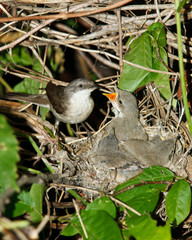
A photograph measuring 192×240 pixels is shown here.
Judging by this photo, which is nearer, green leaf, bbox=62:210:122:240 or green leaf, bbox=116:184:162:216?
green leaf, bbox=62:210:122:240

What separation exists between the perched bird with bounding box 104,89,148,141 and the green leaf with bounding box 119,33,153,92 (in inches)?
10.9

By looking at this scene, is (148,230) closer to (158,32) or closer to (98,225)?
(98,225)

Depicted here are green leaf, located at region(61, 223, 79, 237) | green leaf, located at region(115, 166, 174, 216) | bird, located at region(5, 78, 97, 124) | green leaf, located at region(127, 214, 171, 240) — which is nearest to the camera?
green leaf, located at region(127, 214, 171, 240)

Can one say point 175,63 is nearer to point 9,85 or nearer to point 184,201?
point 184,201

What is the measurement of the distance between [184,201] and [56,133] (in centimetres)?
144

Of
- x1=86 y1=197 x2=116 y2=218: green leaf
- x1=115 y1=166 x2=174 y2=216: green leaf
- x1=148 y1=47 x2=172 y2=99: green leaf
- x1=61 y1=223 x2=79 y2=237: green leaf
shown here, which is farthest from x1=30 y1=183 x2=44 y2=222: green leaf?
x1=148 y1=47 x2=172 y2=99: green leaf

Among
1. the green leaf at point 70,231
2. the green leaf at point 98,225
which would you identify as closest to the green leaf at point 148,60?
the green leaf at point 98,225

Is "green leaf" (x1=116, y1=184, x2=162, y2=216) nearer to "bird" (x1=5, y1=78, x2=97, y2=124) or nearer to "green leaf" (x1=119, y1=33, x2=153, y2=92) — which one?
"green leaf" (x1=119, y1=33, x2=153, y2=92)

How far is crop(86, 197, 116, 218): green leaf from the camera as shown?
207 centimetres

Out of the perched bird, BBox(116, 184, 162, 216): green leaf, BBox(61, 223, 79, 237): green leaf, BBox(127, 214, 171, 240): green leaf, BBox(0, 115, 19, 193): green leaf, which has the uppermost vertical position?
BBox(0, 115, 19, 193): green leaf

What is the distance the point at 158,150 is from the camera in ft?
8.96

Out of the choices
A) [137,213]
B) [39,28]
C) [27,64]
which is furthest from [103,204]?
[27,64]

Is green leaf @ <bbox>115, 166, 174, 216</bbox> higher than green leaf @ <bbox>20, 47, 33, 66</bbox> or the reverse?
the reverse

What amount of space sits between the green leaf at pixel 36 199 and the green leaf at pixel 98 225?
247 millimetres
